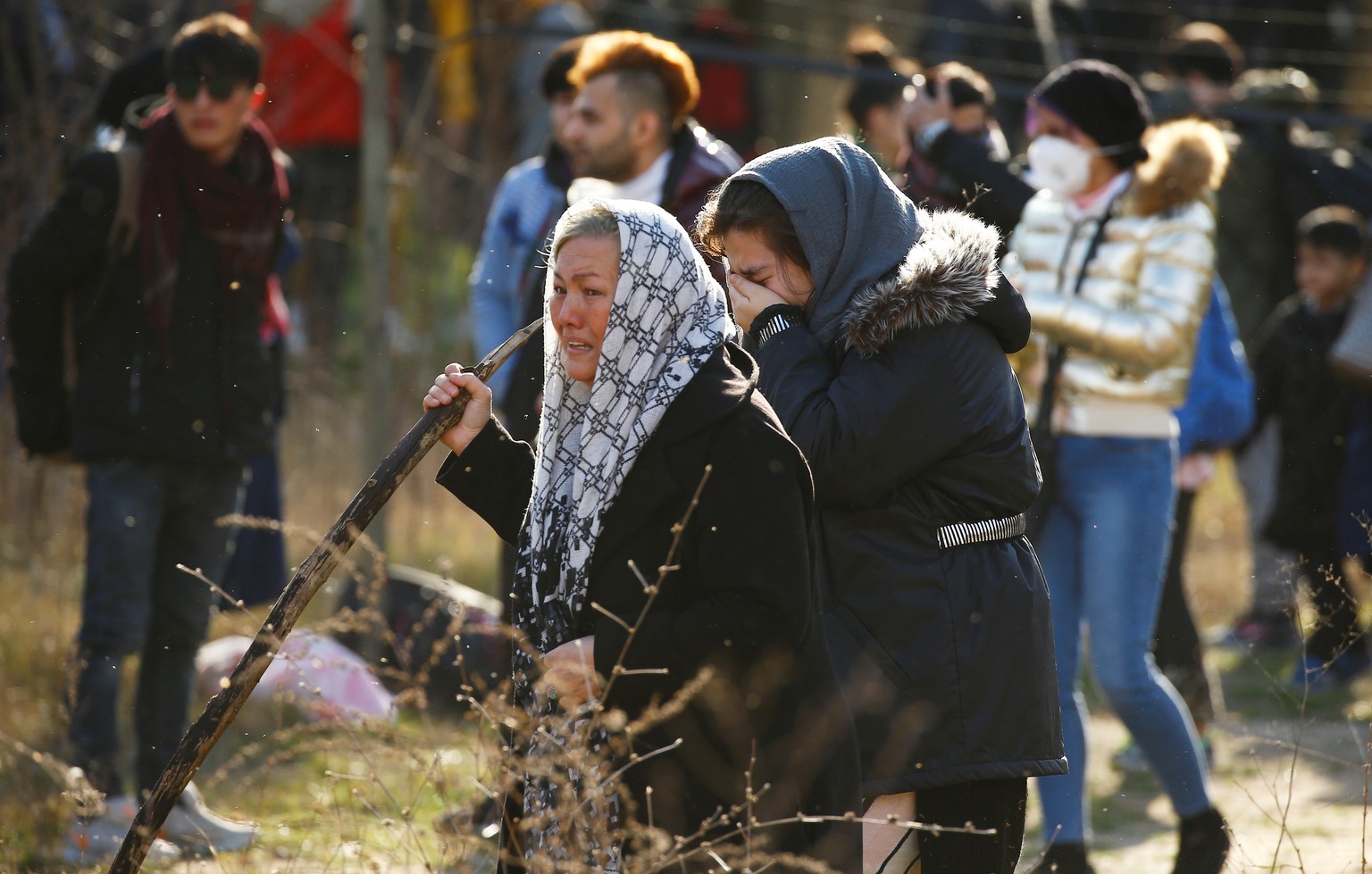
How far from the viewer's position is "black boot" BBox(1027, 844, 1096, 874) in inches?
169

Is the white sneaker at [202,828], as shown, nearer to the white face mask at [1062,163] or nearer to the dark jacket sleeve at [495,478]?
the dark jacket sleeve at [495,478]

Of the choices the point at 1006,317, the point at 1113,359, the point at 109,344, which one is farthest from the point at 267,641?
the point at 1113,359

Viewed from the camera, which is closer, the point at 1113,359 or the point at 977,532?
the point at 977,532

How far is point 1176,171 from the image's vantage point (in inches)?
184

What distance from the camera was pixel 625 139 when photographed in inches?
197

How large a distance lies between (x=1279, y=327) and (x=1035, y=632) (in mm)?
4834

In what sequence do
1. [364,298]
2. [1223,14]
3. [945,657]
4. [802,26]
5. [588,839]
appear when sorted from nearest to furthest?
[588,839] → [945,657] → [364,298] → [1223,14] → [802,26]

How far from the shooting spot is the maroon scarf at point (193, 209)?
4680 mm

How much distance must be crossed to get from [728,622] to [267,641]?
821 millimetres

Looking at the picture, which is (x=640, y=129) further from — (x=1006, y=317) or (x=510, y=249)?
(x=1006, y=317)

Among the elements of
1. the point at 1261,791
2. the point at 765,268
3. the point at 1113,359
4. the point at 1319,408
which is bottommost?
the point at 1261,791

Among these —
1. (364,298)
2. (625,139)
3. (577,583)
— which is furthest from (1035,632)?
(364,298)

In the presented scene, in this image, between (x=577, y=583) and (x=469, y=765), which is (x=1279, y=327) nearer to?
(x=469, y=765)

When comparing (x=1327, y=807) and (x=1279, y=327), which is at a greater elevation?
(x=1279, y=327)
